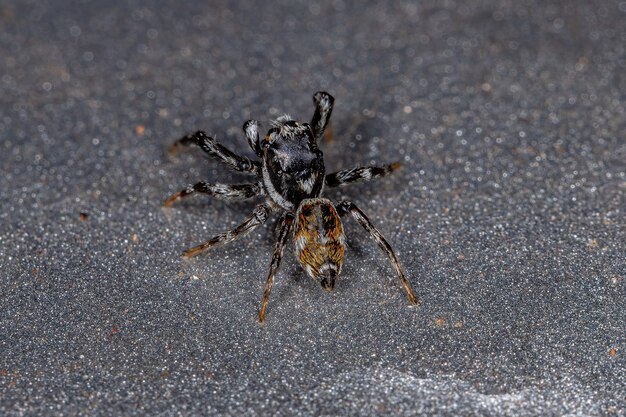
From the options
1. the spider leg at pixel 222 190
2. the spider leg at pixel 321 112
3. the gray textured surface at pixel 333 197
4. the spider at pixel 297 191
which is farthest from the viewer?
the spider leg at pixel 321 112

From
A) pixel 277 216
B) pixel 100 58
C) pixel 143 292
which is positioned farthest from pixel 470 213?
pixel 100 58

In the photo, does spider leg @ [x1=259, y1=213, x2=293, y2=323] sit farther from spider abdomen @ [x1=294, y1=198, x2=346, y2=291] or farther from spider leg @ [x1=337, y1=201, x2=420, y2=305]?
spider leg @ [x1=337, y1=201, x2=420, y2=305]

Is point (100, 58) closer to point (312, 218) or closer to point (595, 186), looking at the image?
point (312, 218)

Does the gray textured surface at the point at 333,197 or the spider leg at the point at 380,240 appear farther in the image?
the spider leg at the point at 380,240

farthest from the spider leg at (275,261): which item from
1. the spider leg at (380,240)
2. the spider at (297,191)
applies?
the spider leg at (380,240)

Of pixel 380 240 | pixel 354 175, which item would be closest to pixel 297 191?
pixel 354 175

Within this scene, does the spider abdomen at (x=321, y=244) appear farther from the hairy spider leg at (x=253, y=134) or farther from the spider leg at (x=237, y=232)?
the hairy spider leg at (x=253, y=134)

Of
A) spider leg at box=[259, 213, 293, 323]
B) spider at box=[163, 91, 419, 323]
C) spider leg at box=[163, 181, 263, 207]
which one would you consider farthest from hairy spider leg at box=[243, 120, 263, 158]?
spider leg at box=[259, 213, 293, 323]

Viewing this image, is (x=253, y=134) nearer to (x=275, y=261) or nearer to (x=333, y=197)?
(x=333, y=197)
